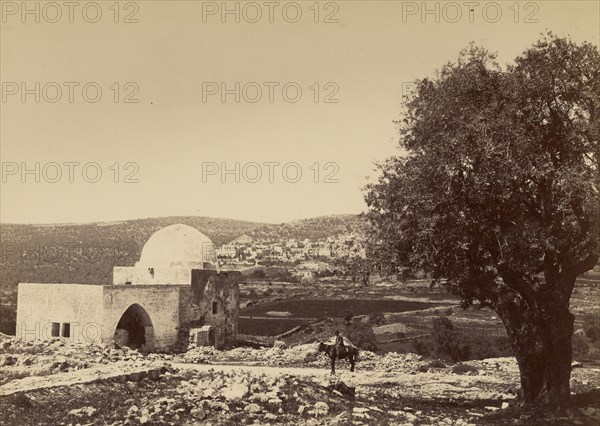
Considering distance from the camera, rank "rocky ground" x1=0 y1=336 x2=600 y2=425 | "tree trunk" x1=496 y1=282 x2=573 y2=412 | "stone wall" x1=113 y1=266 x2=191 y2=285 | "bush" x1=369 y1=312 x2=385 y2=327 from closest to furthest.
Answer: "rocky ground" x1=0 y1=336 x2=600 y2=425, "tree trunk" x1=496 y1=282 x2=573 y2=412, "stone wall" x1=113 y1=266 x2=191 y2=285, "bush" x1=369 y1=312 x2=385 y2=327

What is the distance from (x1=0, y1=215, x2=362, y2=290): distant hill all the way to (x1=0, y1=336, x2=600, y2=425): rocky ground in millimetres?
28455

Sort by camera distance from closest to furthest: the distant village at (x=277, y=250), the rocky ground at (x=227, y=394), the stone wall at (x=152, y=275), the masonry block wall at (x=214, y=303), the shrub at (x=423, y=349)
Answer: the rocky ground at (x=227, y=394)
the masonry block wall at (x=214, y=303)
the shrub at (x=423, y=349)
the stone wall at (x=152, y=275)
the distant village at (x=277, y=250)

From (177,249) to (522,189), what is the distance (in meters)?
20.1

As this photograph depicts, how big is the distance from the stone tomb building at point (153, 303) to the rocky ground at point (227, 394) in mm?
2987

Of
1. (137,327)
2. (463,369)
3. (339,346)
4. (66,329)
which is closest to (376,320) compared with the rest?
(137,327)

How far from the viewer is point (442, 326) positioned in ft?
105

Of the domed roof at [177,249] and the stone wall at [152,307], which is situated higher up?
the domed roof at [177,249]

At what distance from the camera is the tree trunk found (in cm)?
1503

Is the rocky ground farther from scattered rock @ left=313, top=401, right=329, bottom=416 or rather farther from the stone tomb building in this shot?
the stone tomb building

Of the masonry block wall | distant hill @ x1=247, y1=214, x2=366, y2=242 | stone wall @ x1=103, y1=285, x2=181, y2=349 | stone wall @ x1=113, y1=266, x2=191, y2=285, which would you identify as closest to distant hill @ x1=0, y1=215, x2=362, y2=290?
distant hill @ x1=247, y1=214, x2=366, y2=242

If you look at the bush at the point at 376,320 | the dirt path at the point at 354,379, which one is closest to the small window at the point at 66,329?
the dirt path at the point at 354,379

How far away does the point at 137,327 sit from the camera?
95.9 ft

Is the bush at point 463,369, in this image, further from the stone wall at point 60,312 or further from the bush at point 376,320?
the bush at point 376,320

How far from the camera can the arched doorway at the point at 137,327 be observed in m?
28.1
